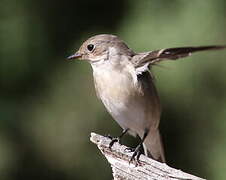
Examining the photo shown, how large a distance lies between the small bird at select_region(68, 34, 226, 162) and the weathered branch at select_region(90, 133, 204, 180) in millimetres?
188

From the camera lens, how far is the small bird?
15.4 ft

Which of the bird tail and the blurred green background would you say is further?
the blurred green background

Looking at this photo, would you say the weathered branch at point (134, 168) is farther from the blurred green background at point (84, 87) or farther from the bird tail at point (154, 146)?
the blurred green background at point (84, 87)

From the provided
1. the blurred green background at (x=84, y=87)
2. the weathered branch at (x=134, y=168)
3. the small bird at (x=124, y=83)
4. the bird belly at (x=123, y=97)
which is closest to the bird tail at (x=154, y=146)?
the small bird at (x=124, y=83)

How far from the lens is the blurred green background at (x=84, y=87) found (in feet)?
18.2

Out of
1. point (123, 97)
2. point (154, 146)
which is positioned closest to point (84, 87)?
point (154, 146)

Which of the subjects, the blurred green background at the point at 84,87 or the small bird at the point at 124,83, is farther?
the blurred green background at the point at 84,87

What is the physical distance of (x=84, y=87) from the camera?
610 centimetres

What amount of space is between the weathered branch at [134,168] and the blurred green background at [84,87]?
134cm

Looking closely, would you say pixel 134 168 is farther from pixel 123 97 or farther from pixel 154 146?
pixel 154 146

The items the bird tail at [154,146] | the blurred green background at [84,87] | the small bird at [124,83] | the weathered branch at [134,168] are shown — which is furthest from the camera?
the blurred green background at [84,87]

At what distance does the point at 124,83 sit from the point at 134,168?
2.53ft

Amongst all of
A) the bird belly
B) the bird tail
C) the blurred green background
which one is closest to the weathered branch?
the bird belly

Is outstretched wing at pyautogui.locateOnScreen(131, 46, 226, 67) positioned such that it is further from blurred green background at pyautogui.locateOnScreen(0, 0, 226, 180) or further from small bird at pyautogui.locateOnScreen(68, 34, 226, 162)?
blurred green background at pyautogui.locateOnScreen(0, 0, 226, 180)
